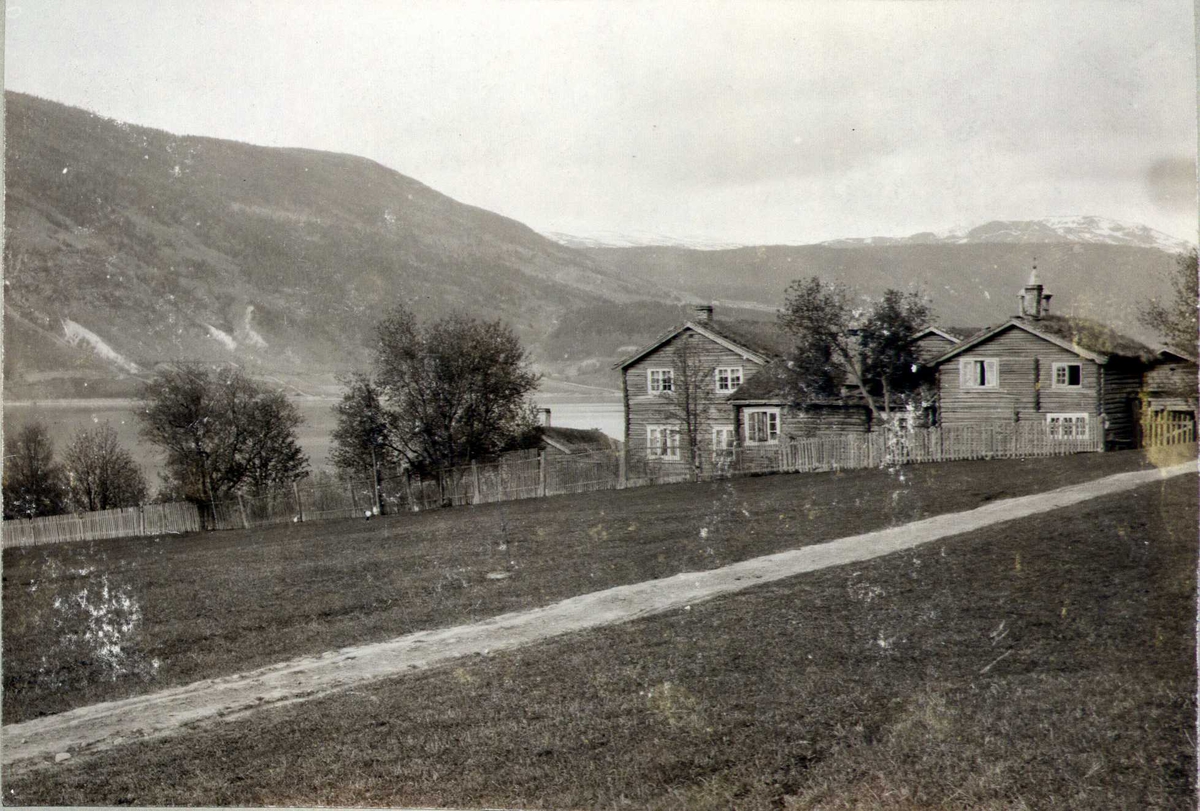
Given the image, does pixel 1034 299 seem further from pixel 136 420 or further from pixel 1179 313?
pixel 136 420

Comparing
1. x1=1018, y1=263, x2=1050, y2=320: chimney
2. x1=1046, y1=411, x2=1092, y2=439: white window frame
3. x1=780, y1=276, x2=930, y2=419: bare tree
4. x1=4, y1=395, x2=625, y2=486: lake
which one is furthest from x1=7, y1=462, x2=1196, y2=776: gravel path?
x1=4, y1=395, x2=625, y2=486: lake

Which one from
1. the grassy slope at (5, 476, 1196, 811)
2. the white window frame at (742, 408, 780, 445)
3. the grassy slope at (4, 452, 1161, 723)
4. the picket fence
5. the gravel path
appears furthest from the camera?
the white window frame at (742, 408, 780, 445)

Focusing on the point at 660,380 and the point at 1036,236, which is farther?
the point at 660,380

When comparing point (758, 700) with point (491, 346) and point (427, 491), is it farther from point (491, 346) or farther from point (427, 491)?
point (427, 491)

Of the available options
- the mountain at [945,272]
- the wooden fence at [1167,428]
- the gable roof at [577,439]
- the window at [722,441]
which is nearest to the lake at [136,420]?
the gable roof at [577,439]

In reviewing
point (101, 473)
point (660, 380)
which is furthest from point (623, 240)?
point (101, 473)

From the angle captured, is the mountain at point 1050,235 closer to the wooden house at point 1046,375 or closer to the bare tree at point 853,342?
the wooden house at point 1046,375

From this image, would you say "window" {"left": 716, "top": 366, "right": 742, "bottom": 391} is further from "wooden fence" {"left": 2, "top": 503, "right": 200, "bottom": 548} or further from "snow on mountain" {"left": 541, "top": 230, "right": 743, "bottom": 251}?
"wooden fence" {"left": 2, "top": 503, "right": 200, "bottom": 548}
